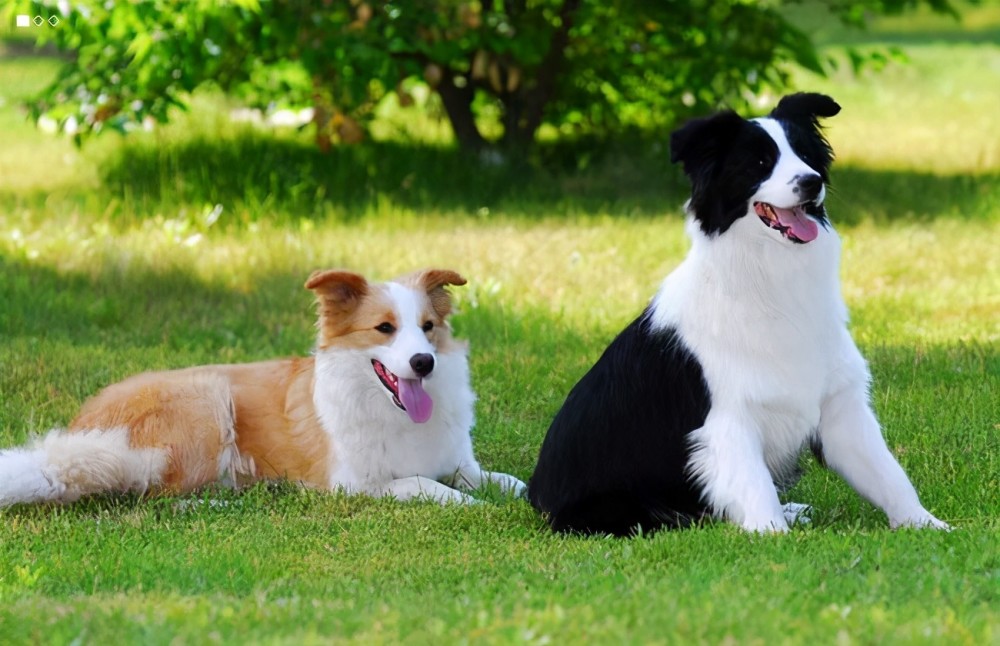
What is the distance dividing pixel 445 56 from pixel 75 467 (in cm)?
640

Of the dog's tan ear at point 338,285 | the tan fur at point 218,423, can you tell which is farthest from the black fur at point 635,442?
the tan fur at point 218,423

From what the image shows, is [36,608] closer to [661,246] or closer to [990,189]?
[661,246]

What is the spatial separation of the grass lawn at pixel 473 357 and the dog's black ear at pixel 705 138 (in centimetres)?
125

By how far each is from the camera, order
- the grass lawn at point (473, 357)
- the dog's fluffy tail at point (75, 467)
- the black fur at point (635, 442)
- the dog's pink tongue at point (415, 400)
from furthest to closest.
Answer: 1. the dog's pink tongue at point (415, 400)
2. the dog's fluffy tail at point (75, 467)
3. the black fur at point (635, 442)
4. the grass lawn at point (473, 357)

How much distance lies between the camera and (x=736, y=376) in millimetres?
4582

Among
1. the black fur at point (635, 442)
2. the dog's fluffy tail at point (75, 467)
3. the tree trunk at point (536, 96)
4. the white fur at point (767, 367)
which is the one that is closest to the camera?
the white fur at point (767, 367)

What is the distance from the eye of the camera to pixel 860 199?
1188 centimetres

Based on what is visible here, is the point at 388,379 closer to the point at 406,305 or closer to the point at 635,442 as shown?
the point at 406,305

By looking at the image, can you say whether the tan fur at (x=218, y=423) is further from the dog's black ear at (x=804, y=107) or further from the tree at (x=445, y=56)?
the tree at (x=445, y=56)

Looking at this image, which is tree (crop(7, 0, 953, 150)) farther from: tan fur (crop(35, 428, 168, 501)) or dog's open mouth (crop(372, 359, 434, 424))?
dog's open mouth (crop(372, 359, 434, 424))

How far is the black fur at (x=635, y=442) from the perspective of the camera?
15.3ft

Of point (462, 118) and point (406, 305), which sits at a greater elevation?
point (406, 305)

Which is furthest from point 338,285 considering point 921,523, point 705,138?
point 921,523

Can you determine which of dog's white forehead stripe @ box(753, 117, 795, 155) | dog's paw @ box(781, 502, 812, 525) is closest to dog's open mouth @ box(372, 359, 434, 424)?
dog's paw @ box(781, 502, 812, 525)
